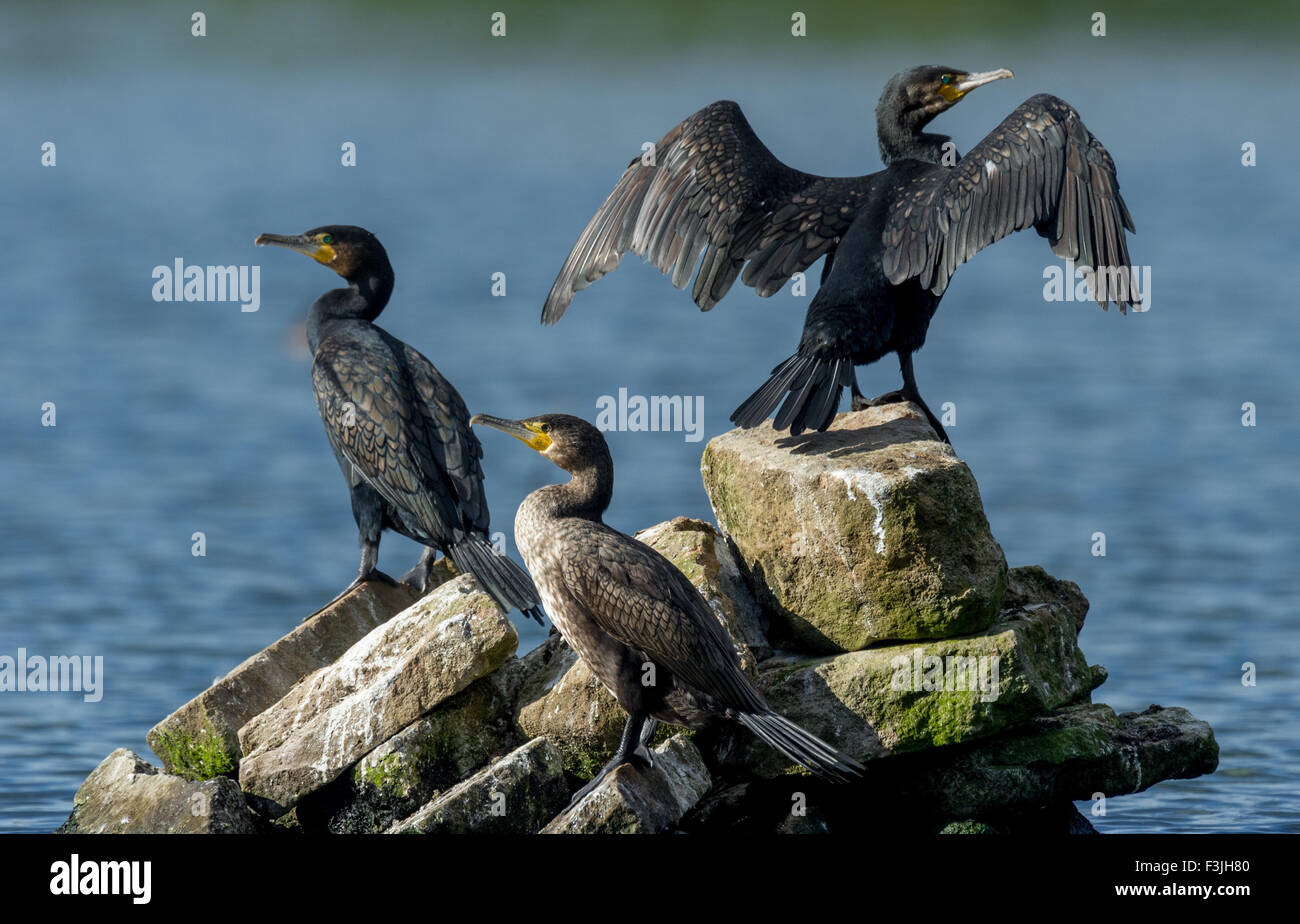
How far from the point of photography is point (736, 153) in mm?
8055

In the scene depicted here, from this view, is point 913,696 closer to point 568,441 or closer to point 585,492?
point 585,492

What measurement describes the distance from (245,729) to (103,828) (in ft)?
2.10

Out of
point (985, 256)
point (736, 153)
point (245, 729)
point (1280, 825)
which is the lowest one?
point (1280, 825)

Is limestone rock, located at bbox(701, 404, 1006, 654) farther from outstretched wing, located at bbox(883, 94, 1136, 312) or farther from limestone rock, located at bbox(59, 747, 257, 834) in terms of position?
limestone rock, located at bbox(59, 747, 257, 834)

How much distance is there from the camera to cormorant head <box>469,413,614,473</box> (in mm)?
6648

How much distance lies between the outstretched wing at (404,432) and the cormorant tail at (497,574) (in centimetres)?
8

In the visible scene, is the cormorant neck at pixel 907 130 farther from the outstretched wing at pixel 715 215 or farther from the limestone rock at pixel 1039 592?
the limestone rock at pixel 1039 592

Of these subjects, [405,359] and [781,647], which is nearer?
[781,647]

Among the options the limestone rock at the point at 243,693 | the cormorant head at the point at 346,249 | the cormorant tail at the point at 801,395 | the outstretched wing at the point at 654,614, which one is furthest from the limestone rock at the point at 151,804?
the cormorant head at the point at 346,249

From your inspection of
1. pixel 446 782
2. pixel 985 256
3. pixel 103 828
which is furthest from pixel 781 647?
pixel 985 256

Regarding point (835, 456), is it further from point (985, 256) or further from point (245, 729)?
point (985, 256)

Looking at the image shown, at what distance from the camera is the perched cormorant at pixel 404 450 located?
25.4ft

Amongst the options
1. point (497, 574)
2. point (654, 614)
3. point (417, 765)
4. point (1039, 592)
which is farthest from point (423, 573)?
point (1039, 592)

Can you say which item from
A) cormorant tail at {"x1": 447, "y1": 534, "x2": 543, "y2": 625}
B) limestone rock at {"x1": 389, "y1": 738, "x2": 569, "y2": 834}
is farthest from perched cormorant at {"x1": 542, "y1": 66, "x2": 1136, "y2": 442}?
limestone rock at {"x1": 389, "y1": 738, "x2": 569, "y2": 834}
